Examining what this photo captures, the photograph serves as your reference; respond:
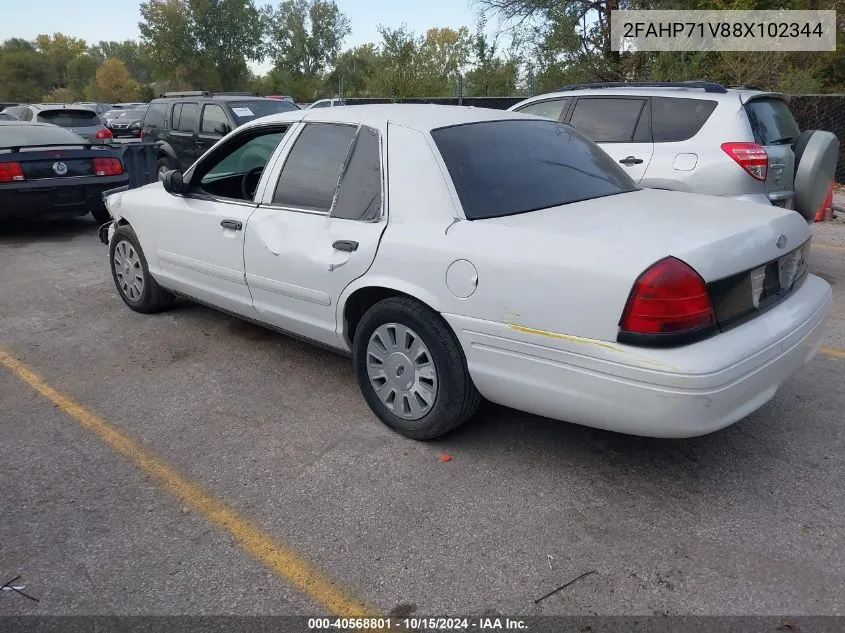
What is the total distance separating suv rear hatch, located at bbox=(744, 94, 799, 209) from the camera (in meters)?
5.96

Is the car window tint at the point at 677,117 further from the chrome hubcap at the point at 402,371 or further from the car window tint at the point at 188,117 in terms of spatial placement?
the car window tint at the point at 188,117

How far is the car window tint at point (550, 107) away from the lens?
7359mm

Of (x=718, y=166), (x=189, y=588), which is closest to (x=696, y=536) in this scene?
(x=189, y=588)

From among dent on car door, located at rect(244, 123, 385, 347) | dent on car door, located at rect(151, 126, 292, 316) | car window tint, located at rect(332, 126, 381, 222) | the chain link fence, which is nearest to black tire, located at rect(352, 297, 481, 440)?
dent on car door, located at rect(244, 123, 385, 347)

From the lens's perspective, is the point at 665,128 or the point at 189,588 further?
the point at 665,128

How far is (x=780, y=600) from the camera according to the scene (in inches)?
97.3

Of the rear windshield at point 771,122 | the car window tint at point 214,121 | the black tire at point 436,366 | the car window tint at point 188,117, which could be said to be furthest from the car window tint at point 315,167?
the car window tint at point 188,117

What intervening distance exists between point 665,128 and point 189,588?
218 inches

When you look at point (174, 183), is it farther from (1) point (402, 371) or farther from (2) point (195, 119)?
(2) point (195, 119)

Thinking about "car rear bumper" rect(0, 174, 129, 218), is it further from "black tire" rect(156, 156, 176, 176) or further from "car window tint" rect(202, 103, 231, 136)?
"black tire" rect(156, 156, 176, 176)

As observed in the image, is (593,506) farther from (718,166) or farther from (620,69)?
(620,69)

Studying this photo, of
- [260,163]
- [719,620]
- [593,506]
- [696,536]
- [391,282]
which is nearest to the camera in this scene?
[719,620]

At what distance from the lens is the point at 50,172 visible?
877 cm

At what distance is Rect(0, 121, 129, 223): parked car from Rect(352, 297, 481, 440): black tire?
6.70m
